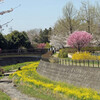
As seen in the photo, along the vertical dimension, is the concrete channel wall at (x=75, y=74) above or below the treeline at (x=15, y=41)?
below

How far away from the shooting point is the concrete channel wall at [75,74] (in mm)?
22114

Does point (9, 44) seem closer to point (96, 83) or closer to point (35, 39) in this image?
point (35, 39)

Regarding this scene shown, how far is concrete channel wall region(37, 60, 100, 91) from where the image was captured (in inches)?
871

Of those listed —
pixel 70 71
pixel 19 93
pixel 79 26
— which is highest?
pixel 79 26

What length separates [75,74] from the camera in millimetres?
24844

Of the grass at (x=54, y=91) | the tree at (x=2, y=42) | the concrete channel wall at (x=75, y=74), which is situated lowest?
the grass at (x=54, y=91)

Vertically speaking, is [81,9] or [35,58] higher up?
[81,9]

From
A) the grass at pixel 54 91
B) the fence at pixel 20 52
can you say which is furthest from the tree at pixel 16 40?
the grass at pixel 54 91

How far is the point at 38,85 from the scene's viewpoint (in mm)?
23859

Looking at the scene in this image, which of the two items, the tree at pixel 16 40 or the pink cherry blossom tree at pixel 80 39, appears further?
the tree at pixel 16 40

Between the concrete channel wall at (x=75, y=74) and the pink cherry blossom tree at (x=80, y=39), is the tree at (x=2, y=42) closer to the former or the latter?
the pink cherry blossom tree at (x=80, y=39)

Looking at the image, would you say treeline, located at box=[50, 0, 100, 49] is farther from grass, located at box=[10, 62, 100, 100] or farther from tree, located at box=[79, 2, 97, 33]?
grass, located at box=[10, 62, 100, 100]

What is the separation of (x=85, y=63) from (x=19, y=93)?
7599 millimetres

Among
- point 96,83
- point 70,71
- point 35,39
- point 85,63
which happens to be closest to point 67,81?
point 70,71
